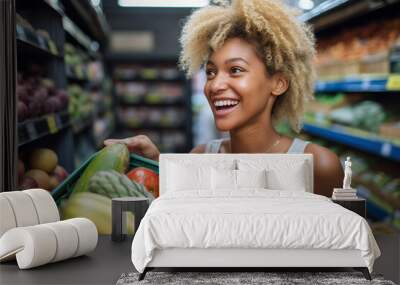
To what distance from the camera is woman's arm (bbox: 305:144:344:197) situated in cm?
521

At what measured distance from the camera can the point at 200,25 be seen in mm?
5109

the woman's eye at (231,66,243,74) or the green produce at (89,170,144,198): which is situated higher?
the woman's eye at (231,66,243,74)

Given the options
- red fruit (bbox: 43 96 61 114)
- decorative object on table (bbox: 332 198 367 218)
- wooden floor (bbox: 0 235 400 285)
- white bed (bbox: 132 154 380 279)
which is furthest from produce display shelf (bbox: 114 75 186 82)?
decorative object on table (bbox: 332 198 367 218)

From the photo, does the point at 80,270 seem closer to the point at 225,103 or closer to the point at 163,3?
the point at 225,103

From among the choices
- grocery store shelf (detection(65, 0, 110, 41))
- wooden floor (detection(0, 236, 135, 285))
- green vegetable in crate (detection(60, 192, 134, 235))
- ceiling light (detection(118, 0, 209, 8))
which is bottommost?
wooden floor (detection(0, 236, 135, 285))

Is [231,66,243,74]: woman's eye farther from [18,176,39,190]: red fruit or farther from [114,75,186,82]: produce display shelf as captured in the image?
[18,176,39,190]: red fruit

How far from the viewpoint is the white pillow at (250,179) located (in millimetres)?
4758

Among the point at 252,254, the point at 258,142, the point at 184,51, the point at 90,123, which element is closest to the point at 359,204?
the point at 258,142

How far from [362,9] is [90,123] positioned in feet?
8.03

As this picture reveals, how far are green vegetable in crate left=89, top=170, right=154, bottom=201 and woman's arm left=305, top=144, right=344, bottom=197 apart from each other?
1307 mm

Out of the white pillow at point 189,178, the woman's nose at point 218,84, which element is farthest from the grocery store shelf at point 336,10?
the white pillow at point 189,178

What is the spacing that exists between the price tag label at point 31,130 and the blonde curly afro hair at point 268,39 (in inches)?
48.1

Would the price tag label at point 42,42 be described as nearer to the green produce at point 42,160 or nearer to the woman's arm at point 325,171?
the green produce at point 42,160

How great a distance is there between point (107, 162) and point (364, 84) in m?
2.04
